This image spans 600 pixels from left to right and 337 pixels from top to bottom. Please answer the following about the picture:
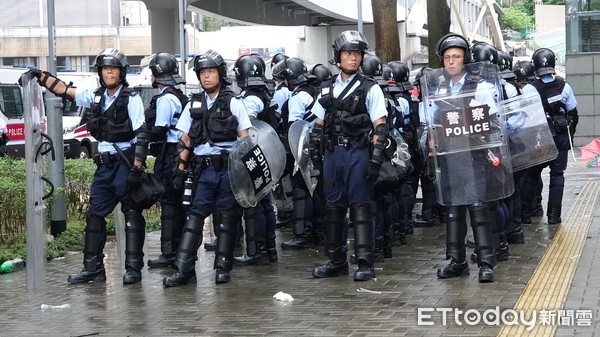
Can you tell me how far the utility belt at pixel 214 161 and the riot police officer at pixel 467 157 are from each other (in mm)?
1767

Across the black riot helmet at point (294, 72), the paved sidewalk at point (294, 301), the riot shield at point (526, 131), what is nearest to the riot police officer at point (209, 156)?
the paved sidewalk at point (294, 301)

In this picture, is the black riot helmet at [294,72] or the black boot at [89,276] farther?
the black riot helmet at [294,72]

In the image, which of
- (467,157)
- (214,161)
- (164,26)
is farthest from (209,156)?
(164,26)

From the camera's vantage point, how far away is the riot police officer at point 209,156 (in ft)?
29.8

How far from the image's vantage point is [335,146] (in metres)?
9.08

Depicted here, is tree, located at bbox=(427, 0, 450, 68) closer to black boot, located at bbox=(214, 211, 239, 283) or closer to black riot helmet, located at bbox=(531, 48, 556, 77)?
black riot helmet, located at bbox=(531, 48, 556, 77)

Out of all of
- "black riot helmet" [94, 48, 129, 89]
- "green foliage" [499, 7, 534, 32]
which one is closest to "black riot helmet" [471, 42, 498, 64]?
"black riot helmet" [94, 48, 129, 89]

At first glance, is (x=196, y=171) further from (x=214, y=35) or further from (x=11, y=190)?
(x=214, y=35)

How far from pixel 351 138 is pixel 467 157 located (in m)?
0.98

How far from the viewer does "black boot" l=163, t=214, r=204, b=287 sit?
9.16 meters

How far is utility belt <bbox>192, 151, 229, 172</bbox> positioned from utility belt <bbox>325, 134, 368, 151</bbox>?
90 cm

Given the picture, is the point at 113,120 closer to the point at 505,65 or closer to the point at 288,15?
the point at 505,65

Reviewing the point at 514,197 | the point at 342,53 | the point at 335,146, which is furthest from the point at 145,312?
the point at 514,197

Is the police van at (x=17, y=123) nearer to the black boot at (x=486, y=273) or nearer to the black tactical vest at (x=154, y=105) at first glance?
the black tactical vest at (x=154, y=105)
